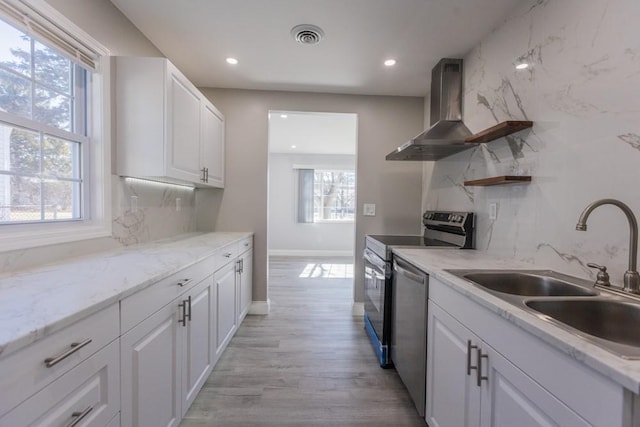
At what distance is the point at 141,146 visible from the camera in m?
1.79

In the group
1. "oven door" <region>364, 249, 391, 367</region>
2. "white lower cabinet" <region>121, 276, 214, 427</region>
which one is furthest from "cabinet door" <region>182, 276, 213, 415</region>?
"oven door" <region>364, 249, 391, 367</region>

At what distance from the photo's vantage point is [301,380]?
1.92 metres

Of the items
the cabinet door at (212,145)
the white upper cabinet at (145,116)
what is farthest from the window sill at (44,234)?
the cabinet door at (212,145)

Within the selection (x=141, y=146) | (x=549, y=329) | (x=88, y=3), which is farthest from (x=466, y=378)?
(x=88, y=3)

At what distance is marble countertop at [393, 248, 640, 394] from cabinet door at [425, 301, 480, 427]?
0.18 meters

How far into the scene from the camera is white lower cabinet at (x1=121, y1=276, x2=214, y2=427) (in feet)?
3.37

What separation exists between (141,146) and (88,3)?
81 centimetres

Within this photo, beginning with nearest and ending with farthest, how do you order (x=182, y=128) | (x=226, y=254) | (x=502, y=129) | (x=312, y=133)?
(x=502, y=129), (x=182, y=128), (x=226, y=254), (x=312, y=133)

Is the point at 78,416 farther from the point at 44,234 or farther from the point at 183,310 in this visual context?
the point at 44,234

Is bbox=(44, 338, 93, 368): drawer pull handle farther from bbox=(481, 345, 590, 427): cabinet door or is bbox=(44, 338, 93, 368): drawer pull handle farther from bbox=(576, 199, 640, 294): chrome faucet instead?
bbox=(576, 199, 640, 294): chrome faucet

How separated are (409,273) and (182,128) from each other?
6.26 ft

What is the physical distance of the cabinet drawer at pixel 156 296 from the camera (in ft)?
3.23

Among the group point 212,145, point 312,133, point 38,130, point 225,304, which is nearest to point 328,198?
point 312,133

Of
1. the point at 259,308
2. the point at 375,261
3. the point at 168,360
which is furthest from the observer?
the point at 259,308
